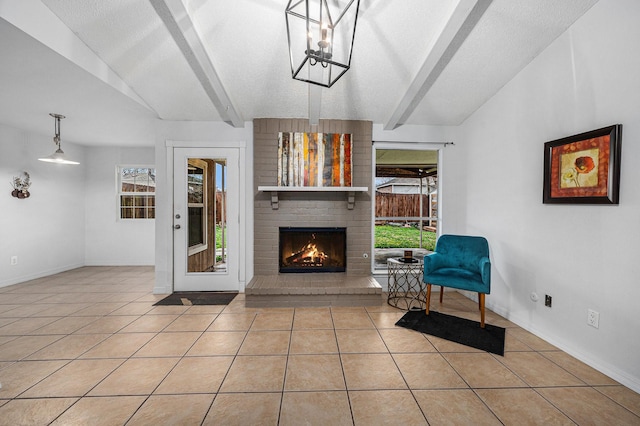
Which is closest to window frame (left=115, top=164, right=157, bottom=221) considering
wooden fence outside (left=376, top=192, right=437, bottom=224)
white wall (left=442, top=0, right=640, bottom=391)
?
wooden fence outside (left=376, top=192, right=437, bottom=224)

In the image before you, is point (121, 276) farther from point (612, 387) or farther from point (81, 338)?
point (612, 387)

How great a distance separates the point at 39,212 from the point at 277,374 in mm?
5161

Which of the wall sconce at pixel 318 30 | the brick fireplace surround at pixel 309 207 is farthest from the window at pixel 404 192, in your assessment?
the wall sconce at pixel 318 30

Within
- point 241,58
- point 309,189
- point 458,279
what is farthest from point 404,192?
point 241,58

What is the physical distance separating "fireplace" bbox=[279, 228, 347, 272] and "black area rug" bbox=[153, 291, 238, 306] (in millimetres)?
800

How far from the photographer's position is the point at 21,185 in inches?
164

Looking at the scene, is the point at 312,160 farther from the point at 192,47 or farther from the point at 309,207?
the point at 192,47

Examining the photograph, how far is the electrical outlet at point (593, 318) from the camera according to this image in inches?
80.1

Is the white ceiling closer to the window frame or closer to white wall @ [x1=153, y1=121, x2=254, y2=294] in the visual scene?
white wall @ [x1=153, y1=121, x2=254, y2=294]

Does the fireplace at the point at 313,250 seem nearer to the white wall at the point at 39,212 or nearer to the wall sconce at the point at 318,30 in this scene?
the wall sconce at the point at 318,30

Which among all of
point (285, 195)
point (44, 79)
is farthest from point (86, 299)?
point (285, 195)

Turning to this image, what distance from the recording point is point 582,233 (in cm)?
216

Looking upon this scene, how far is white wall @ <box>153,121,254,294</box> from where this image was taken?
3.68m

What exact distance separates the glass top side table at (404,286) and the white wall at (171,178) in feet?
6.40
